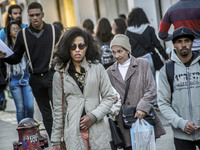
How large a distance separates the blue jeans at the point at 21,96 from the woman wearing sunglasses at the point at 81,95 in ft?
11.1

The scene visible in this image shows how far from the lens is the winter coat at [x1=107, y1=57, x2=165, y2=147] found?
17.4ft

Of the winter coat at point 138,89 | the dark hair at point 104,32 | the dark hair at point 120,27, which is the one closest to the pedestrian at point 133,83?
the winter coat at point 138,89

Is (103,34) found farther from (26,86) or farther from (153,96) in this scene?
(153,96)

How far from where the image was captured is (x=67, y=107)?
462cm

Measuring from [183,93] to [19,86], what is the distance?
4131 mm

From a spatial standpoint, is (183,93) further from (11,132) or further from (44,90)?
(11,132)

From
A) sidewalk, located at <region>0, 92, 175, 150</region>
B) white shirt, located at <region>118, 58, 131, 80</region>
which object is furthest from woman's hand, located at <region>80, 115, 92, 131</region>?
sidewalk, located at <region>0, 92, 175, 150</region>

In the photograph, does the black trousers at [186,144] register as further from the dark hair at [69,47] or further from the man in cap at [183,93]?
the dark hair at [69,47]

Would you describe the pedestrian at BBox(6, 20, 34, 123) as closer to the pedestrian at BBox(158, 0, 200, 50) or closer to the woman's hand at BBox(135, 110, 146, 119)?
the pedestrian at BBox(158, 0, 200, 50)

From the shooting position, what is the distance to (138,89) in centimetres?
540

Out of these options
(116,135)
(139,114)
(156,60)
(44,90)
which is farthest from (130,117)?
(156,60)

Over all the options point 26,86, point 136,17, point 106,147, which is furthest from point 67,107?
point 136,17

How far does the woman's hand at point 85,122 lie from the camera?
445 cm

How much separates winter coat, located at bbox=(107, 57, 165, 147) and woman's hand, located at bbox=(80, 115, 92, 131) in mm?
943
